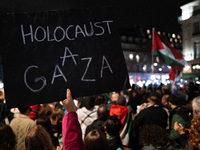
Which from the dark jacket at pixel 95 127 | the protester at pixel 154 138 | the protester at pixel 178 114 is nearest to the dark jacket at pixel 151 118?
the protester at pixel 178 114

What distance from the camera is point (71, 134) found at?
1.60 meters

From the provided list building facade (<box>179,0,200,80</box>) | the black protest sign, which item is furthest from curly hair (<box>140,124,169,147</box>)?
building facade (<box>179,0,200,80</box>)

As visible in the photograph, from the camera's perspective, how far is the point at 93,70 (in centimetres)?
217

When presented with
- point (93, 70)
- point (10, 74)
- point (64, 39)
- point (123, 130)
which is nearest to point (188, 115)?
point (123, 130)

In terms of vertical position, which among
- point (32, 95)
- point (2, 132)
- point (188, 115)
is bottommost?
point (188, 115)

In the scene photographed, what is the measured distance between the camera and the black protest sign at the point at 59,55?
1983 millimetres

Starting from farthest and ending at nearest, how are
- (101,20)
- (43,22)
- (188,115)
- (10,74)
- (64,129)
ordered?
(188,115)
(101,20)
(43,22)
(10,74)
(64,129)

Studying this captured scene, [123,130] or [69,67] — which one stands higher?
[69,67]

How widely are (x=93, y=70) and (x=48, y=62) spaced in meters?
0.48

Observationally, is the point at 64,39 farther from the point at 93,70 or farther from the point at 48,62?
the point at 93,70

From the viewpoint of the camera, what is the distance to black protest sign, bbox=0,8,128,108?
198 cm

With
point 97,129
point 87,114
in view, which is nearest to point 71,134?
point 97,129

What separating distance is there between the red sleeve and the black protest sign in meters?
0.43

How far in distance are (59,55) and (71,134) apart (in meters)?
0.86
